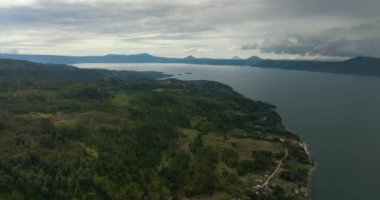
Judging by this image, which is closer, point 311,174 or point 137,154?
point 311,174

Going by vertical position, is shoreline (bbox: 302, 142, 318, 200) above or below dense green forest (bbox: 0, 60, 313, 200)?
below

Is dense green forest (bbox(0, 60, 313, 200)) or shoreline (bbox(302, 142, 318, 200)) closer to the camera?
dense green forest (bbox(0, 60, 313, 200))

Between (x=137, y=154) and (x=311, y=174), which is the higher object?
(x=137, y=154)

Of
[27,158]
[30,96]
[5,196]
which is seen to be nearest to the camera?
[5,196]

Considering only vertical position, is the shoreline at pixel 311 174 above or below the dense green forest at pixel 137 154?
below

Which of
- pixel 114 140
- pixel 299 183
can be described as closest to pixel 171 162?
pixel 114 140

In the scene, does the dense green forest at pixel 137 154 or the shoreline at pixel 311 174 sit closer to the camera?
the dense green forest at pixel 137 154

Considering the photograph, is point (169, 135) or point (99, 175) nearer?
point (99, 175)

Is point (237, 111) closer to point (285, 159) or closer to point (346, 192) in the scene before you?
point (285, 159)
